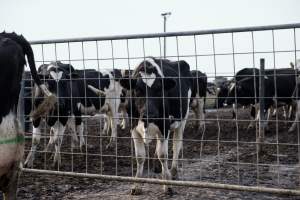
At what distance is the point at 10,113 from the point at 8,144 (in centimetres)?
23

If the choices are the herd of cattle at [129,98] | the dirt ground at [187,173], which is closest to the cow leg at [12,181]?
the herd of cattle at [129,98]

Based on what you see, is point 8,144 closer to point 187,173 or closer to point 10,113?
point 10,113

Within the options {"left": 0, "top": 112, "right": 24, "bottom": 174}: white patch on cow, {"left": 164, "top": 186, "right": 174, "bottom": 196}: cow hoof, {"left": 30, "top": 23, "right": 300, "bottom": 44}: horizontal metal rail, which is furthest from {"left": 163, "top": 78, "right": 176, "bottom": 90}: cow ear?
{"left": 0, "top": 112, "right": 24, "bottom": 174}: white patch on cow

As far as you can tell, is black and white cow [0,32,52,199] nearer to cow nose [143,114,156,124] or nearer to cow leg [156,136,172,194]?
cow nose [143,114,156,124]

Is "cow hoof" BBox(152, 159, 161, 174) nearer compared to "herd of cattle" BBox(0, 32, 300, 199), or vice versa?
"herd of cattle" BBox(0, 32, 300, 199)

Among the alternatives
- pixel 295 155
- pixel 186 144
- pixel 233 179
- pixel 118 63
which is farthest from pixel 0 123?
pixel 186 144

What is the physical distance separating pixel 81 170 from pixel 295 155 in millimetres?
4264

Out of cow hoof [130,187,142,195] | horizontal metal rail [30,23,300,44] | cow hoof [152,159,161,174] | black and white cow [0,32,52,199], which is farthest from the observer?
cow hoof [152,159,161,174]

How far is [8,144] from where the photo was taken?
10.7 feet

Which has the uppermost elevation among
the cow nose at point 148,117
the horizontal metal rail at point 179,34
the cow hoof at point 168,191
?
the horizontal metal rail at point 179,34

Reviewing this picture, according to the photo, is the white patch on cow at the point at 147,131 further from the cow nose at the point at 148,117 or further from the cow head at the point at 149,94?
the cow nose at the point at 148,117

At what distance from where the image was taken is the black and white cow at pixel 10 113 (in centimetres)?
323

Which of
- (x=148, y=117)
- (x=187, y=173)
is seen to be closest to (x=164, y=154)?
(x=148, y=117)

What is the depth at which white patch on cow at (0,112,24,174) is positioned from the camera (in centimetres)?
324
